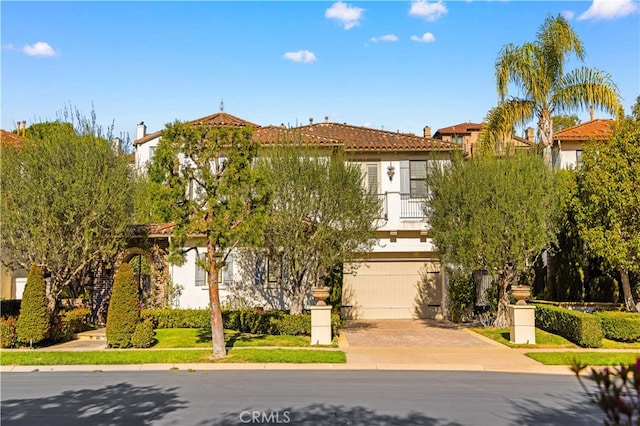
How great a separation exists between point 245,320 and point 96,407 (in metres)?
9.53

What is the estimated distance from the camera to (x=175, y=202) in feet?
48.0

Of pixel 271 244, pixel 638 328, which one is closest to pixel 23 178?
pixel 271 244

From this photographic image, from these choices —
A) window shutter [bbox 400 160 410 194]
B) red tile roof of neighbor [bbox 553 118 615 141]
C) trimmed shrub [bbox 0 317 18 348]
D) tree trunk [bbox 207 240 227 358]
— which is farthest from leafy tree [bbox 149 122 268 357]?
red tile roof of neighbor [bbox 553 118 615 141]

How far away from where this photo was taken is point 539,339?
17.2 m

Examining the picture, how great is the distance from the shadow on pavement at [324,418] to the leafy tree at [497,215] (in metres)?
10.0

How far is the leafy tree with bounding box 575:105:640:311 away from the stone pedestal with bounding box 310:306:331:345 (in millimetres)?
9011

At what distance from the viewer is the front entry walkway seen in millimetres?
13922

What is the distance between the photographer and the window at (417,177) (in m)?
24.1

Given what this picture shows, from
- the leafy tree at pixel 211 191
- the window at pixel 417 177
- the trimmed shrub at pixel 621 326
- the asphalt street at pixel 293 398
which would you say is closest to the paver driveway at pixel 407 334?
the trimmed shrub at pixel 621 326

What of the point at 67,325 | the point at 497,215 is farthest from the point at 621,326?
the point at 67,325

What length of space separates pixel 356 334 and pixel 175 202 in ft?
27.1

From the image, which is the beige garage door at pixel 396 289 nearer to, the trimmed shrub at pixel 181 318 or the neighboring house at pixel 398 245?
the neighboring house at pixel 398 245

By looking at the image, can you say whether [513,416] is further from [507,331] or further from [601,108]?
[601,108]

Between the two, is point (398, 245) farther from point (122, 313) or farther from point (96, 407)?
point (96, 407)
